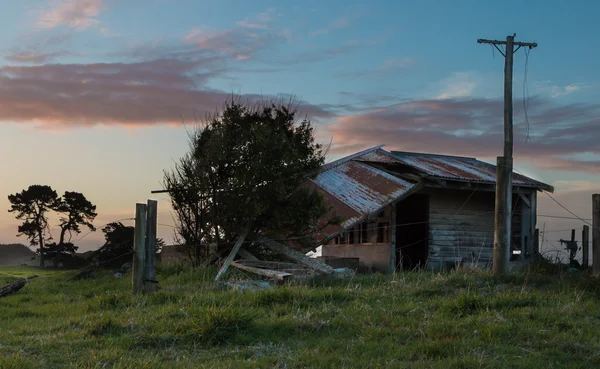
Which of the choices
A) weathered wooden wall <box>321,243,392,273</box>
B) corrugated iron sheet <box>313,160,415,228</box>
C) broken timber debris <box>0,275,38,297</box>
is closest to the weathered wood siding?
weathered wooden wall <box>321,243,392,273</box>

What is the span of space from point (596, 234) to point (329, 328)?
21.3 feet

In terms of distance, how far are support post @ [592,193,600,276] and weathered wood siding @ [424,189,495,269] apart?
9.97 m

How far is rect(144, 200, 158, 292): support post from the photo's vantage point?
38.8 feet

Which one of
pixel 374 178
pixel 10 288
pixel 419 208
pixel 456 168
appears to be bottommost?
pixel 10 288

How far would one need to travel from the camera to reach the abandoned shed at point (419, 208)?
21000mm

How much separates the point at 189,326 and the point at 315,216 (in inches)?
344

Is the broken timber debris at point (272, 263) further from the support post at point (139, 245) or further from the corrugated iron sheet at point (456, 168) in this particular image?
the corrugated iron sheet at point (456, 168)

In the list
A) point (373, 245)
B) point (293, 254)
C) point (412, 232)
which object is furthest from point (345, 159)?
point (293, 254)

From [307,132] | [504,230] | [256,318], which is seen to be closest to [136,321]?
[256,318]

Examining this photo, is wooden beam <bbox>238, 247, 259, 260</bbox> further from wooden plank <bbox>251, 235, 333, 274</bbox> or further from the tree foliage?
the tree foliage

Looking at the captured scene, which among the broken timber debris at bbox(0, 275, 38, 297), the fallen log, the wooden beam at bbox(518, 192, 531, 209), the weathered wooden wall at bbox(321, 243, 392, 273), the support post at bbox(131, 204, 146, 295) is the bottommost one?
the broken timber debris at bbox(0, 275, 38, 297)

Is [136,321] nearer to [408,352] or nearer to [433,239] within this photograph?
[408,352]

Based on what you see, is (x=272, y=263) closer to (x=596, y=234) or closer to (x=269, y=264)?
(x=269, y=264)

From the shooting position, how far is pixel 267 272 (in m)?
14.0
